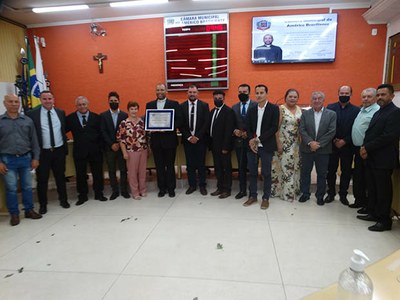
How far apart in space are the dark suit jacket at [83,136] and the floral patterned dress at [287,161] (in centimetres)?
272

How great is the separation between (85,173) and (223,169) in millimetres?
2149

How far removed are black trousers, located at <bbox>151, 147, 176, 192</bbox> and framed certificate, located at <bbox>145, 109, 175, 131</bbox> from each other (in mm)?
342

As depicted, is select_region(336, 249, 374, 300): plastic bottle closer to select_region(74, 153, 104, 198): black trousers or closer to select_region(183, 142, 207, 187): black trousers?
select_region(183, 142, 207, 187): black trousers

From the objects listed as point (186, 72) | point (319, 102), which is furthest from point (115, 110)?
point (319, 102)

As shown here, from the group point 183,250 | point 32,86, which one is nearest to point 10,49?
point 32,86

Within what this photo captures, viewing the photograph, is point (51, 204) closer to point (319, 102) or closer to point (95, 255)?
point (95, 255)

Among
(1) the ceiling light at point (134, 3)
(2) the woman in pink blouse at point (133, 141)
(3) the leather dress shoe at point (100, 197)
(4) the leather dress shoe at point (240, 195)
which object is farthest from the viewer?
(1) the ceiling light at point (134, 3)

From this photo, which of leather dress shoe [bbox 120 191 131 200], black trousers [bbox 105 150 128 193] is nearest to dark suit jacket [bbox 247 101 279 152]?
black trousers [bbox 105 150 128 193]

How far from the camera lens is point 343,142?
3525 millimetres

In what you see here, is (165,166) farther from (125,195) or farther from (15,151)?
(15,151)

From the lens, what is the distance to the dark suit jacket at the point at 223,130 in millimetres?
3881

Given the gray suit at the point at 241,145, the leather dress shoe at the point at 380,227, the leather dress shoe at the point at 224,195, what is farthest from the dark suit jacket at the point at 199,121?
the leather dress shoe at the point at 380,227

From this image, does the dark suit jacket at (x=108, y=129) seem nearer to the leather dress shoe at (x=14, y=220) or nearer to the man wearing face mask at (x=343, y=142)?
the leather dress shoe at (x=14, y=220)

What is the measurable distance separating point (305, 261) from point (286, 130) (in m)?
1.88
